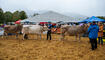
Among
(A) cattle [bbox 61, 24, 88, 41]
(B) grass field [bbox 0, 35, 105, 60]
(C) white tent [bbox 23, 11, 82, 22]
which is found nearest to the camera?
(B) grass field [bbox 0, 35, 105, 60]

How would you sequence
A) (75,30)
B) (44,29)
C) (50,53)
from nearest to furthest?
(50,53) → (75,30) → (44,29)

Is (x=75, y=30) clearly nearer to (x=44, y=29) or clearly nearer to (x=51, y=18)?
(x=44, y=29)

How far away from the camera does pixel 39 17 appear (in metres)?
17.1

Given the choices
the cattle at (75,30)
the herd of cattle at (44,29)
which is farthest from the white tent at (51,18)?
the cattle at (75,30)

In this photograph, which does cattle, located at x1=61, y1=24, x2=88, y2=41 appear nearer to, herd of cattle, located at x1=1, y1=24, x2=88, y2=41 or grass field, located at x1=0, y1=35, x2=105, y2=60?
herd of cattle, located at x1=1, y1=24, x2=88, y2=41

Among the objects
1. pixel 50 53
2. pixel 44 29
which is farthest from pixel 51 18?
pixel 50 53

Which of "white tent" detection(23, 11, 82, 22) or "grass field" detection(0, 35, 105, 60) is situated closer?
"grass field" detection(0, 35, 105, 60)

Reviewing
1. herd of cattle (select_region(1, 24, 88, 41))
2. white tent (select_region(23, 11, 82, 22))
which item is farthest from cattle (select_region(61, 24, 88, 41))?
white tent (select_region(23, 11, 82, 22))

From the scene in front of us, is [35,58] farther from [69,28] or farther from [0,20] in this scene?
[0,20]

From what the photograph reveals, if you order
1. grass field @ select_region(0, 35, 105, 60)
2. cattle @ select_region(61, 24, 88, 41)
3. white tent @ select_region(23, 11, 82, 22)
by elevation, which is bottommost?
grass field @ select_region(0, 35, 105, 60)

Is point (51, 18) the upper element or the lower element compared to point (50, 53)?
upper

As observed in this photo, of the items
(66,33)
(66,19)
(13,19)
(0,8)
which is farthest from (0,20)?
(66,33)

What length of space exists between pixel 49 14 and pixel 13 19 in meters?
31.8

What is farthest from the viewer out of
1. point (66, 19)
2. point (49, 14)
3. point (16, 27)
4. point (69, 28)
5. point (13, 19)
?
point (13, 19)
